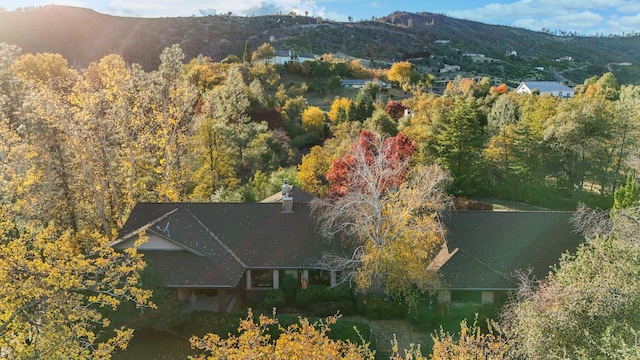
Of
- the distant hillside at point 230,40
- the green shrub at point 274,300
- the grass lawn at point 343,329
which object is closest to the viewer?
the grass lawn at point 343,329

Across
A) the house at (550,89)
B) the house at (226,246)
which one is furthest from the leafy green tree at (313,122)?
the house at (550,89)

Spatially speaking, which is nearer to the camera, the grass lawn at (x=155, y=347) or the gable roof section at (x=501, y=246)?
the grass lawn at (x=155, y=347)

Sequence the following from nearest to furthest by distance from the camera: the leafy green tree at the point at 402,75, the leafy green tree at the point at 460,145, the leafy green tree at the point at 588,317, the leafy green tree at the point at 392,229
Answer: the leafy green tree at the point at 588,317
the leafy green tree at the point at 392,229
the leafy green tree at the point at 460,145
the leafy green tree at the point at 402,75

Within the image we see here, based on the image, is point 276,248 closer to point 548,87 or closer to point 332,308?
point 332,308

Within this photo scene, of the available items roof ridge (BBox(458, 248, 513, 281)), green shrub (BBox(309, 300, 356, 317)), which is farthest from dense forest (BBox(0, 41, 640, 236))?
roof ridge (BBox(458, 248, 513, 281))

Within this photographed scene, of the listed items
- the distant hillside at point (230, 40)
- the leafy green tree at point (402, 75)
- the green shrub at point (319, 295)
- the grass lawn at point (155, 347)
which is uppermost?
the distant hillside at point (230, 40)

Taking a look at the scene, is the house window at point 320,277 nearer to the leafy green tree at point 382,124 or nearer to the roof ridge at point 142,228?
the roof ridge at point 142,228

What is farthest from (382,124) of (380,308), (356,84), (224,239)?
(356,84)
